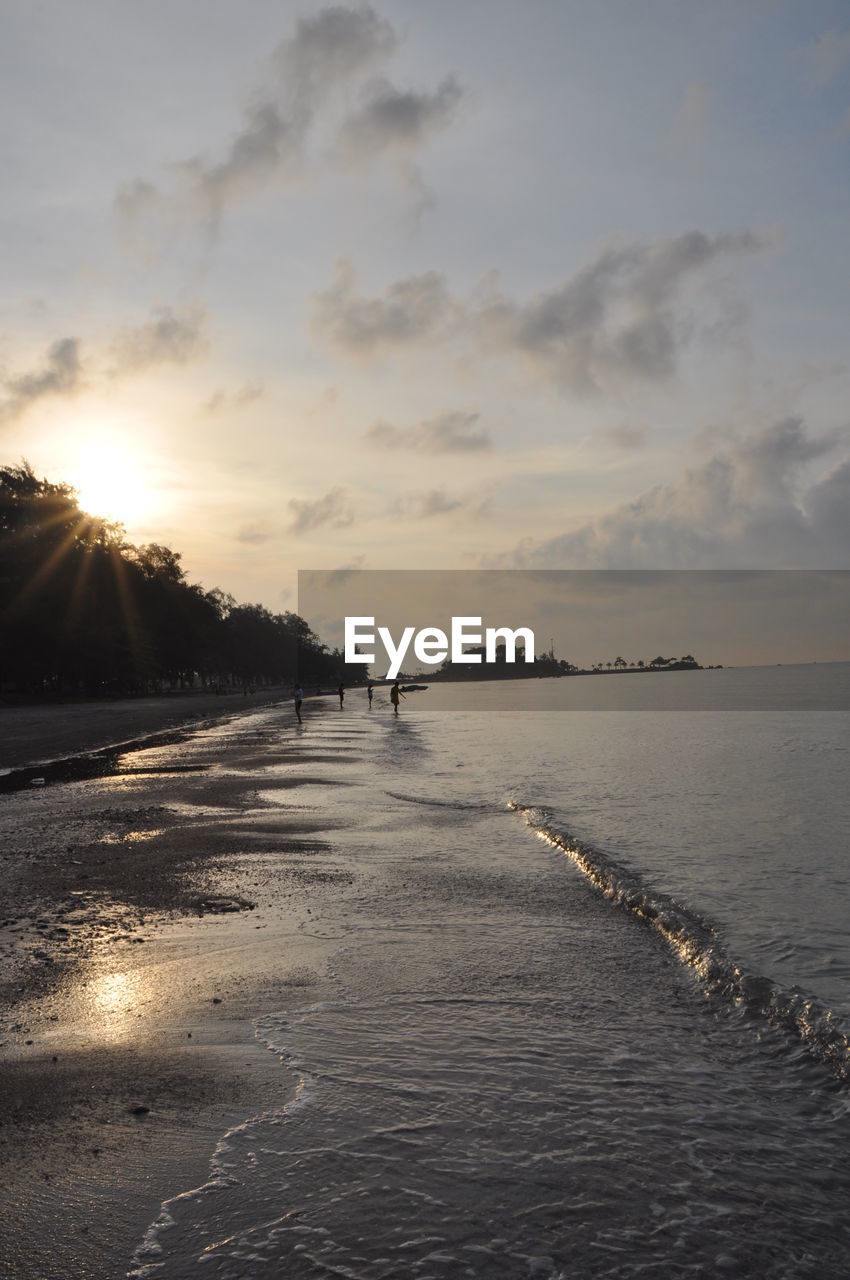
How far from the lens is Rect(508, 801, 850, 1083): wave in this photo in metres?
6.34

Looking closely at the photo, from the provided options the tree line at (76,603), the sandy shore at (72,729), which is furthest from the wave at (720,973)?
the tree line at (76,603)

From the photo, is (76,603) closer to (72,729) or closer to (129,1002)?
(72,729)

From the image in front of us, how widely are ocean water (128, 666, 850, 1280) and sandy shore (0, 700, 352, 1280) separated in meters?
0.23

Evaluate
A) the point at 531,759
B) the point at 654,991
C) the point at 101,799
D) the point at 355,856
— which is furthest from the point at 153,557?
the point at 654,991

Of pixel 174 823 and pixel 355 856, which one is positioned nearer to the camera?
pixel 355 856

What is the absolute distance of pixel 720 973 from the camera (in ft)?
25.8

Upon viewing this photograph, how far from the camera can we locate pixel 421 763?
30812 millimetres

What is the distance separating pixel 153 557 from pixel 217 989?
100895 millimetres

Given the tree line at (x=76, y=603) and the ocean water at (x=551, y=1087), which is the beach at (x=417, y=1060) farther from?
the tree line at (x=76, y=603)

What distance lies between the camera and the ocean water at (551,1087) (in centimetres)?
379

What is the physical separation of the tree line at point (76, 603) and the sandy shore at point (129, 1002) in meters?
61.5

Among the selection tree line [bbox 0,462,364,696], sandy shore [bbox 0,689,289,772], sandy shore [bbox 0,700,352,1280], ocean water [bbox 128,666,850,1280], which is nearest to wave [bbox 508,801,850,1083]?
ocean water [bbox 128,666,850,1280]

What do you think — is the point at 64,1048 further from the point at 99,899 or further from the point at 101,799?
the point at 101,799

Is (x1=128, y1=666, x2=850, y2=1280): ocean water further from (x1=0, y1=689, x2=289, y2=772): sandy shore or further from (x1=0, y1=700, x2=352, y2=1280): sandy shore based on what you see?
(x1=0, y1=689, x2=289, y2=772): sandy shore
